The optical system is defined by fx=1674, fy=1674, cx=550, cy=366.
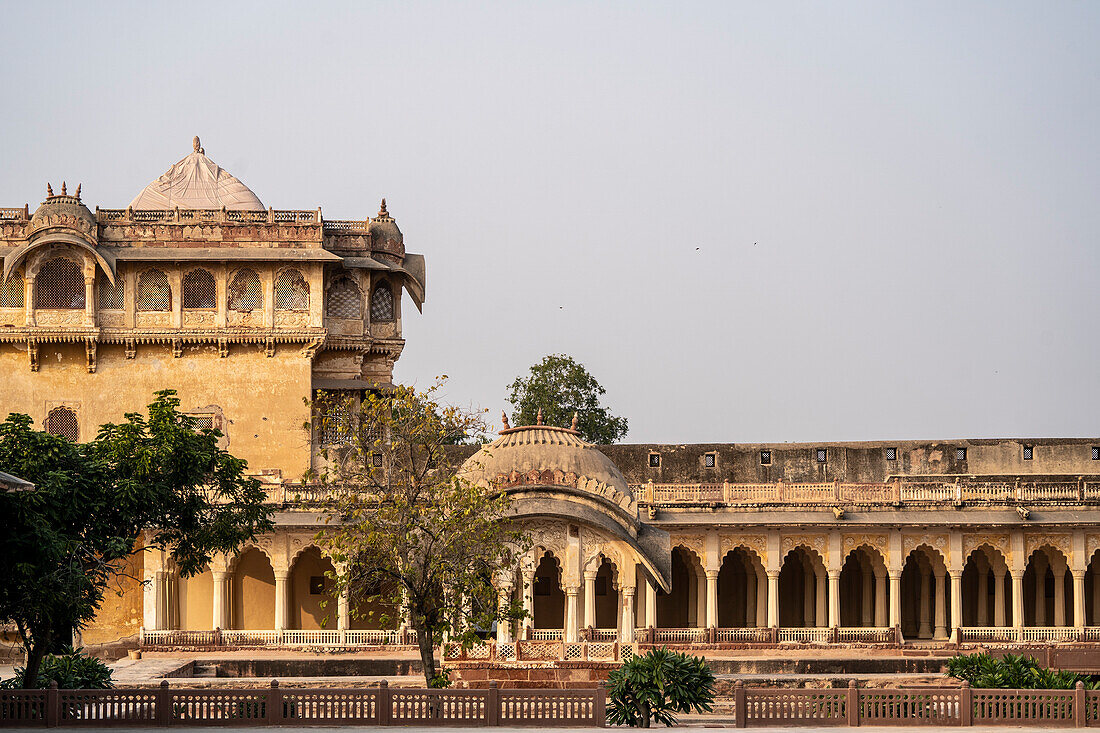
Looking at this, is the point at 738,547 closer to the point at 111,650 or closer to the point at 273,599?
the point at 273,599

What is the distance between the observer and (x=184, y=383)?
41.0 meters

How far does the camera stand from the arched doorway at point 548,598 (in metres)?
39.9

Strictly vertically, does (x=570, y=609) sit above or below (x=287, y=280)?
below

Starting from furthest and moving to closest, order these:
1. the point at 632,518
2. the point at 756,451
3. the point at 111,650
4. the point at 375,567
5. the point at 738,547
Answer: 1. the point at 756,451
2. the point at 738,547
3. the point at 111,650
4. the point at 632,518
5. the point at 375,567

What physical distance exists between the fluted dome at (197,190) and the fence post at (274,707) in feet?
85.7

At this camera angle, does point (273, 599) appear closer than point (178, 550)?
No

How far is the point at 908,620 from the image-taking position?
4084 centimetres

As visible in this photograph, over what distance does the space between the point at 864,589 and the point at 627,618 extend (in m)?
11.4

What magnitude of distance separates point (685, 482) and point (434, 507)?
14966mm

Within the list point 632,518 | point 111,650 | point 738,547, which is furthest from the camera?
point 738,547

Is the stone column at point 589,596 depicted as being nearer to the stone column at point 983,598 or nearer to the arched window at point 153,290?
the stone column at point 983,598

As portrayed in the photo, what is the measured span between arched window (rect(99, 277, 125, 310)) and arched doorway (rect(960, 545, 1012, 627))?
826 inches

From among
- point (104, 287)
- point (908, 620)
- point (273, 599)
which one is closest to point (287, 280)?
point (104, 287)

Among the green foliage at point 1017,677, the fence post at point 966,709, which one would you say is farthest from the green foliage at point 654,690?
the green foliage at point 1017,677
